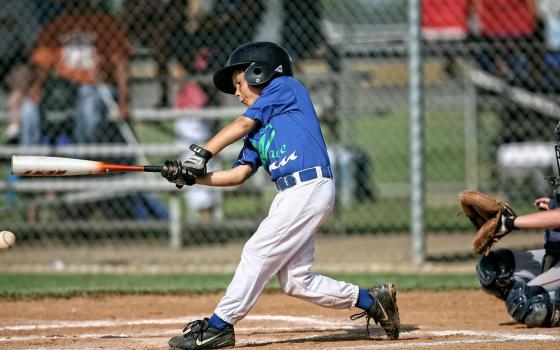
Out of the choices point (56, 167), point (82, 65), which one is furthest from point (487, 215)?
point (82, 65)

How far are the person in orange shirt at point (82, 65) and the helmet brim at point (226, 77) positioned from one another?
4.33 metres

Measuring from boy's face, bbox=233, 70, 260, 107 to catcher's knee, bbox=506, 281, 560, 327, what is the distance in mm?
1724

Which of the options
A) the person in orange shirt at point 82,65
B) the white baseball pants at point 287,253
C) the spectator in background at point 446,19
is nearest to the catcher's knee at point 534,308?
the white baseball pants at point 287,253

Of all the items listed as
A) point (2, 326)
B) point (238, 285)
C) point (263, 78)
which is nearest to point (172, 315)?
point (2, 326)

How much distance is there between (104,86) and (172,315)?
416 centimetres

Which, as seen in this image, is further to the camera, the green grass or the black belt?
the green grass

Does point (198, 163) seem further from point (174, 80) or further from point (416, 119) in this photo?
point (174, 80)

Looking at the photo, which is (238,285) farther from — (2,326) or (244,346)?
(2,326)

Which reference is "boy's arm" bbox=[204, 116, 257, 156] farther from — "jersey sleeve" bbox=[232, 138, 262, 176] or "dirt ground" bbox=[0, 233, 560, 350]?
"dirt ground" bbox=[0, 233, 560, 350]

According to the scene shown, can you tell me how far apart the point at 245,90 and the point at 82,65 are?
5138mm


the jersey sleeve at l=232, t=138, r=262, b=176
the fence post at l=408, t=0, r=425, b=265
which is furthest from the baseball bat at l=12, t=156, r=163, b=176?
the fence post at l=408, t=0, r=425, b=265

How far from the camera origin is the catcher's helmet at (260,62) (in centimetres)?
472

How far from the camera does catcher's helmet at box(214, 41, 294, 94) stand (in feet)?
15.5

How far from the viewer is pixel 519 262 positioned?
17.7 feet
